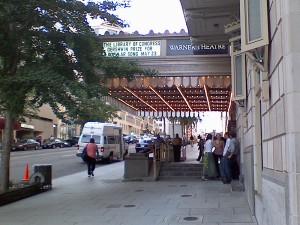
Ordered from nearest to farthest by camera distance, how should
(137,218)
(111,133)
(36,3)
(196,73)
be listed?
(137,218) < (36,3) < (196,73) < (111,133)

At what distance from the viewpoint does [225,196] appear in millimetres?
11703

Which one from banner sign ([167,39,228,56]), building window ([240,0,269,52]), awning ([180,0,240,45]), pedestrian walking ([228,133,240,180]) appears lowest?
pedestrian walking ([228,133,240,180])

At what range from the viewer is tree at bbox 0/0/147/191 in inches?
419

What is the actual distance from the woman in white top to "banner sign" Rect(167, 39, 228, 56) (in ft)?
11.5

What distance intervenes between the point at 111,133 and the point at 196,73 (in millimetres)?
14711

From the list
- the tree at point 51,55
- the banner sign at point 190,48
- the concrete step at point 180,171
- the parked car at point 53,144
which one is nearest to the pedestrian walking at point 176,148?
the concrete step at point 180,171

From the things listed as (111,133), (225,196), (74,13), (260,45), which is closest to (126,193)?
(225,196)

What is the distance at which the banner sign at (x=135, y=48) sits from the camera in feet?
52.0

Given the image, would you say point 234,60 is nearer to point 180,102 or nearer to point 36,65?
point 36,65

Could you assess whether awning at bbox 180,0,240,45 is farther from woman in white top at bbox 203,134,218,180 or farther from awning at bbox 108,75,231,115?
woman in white top at bbox 203,134,218,180

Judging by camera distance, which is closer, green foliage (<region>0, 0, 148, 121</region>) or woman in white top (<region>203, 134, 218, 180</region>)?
green foliage (<region>0, 0, 148, 121</region>)

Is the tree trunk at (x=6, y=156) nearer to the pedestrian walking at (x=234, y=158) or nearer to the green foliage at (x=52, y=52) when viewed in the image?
the green foliage at (x=52, y=52)

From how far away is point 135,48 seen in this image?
15.9m

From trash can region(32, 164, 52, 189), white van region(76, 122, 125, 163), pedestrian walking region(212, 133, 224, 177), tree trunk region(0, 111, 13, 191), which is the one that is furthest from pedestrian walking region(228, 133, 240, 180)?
white van region(76, 122, 125, 163)
